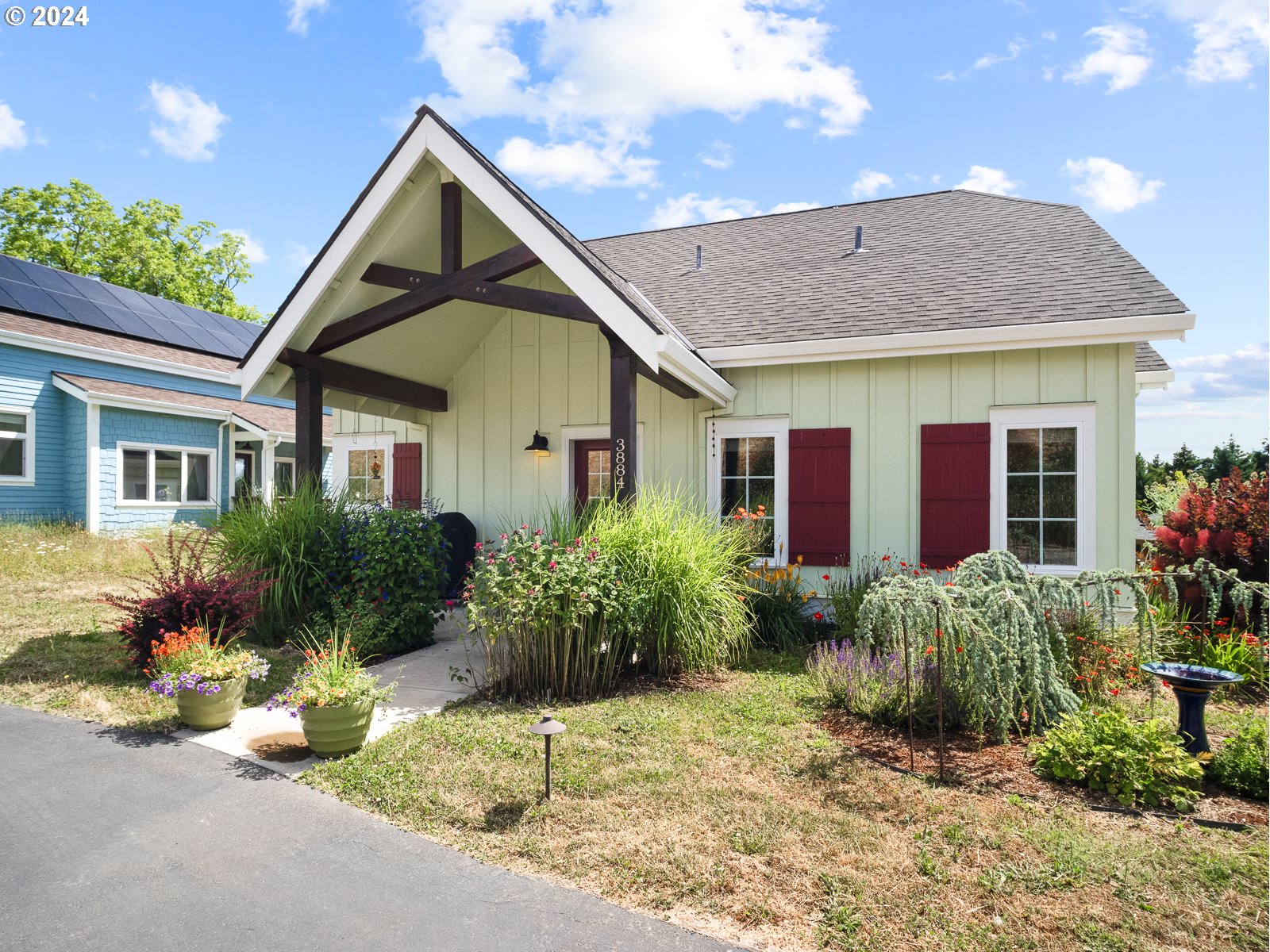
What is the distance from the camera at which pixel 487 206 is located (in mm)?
6266

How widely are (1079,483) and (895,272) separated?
3.26 m

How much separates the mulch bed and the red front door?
4651mm

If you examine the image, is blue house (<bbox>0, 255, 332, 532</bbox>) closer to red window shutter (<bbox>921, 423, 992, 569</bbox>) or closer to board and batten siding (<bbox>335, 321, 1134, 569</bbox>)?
board and batten siding (<bbox>335, 321, 1134, 569</bbox>)

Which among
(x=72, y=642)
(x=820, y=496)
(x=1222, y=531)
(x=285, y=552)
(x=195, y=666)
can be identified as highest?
(x=820, y=496)

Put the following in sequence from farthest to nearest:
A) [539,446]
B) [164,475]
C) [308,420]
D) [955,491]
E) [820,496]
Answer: [164,475] < [539,446] < [820,496] < [308,420] < [955,491]

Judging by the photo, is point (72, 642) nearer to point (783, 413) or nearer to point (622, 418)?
point (622, 418)

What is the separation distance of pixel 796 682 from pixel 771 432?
3.13 meters

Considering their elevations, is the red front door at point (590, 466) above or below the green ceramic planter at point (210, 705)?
above

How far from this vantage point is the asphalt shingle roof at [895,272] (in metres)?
6.98

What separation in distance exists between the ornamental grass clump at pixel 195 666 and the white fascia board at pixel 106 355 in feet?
28.5

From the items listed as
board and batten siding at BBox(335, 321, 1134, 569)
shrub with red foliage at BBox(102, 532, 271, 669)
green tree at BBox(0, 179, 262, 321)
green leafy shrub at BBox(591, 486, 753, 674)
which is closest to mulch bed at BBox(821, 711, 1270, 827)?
green leafy shrub at BBox(591, 486, 753, 674)

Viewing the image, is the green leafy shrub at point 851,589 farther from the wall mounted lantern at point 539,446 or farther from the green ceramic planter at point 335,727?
the green ceramic planter at point 335,727

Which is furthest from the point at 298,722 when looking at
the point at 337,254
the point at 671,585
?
the point at 337,254

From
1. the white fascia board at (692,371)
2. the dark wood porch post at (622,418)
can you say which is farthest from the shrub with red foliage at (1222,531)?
the dark wood porch post at (622,418)
